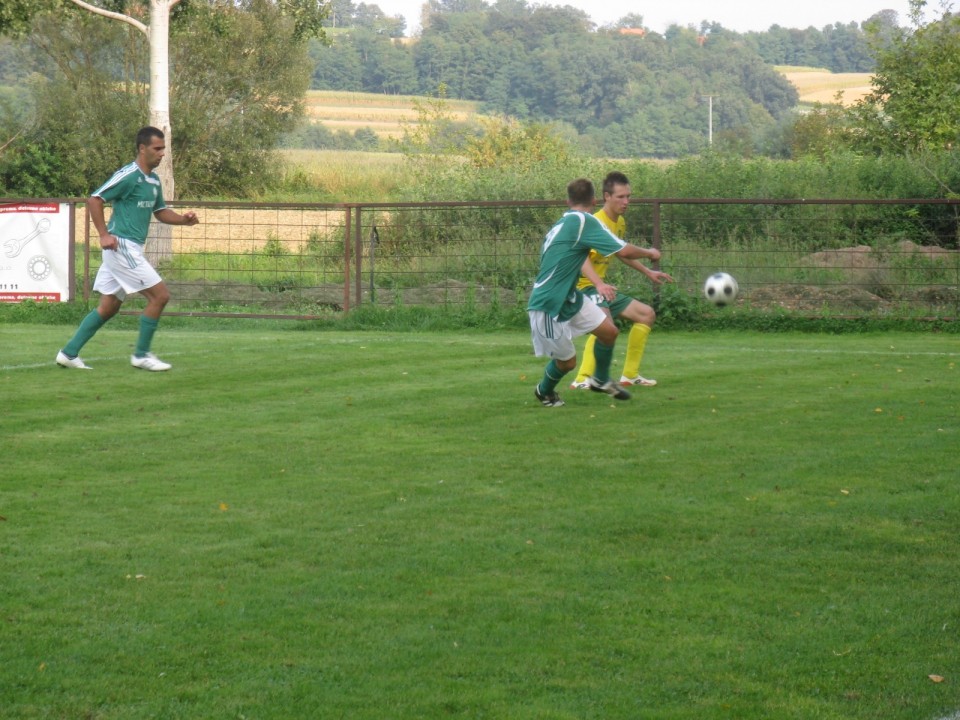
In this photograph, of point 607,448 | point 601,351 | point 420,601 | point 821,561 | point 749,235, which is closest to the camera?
point 420,601

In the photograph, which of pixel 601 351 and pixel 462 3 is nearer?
pixel 601 351

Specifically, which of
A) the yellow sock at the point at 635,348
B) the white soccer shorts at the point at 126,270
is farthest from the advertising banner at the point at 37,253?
the yellow sock at the point at 635,348

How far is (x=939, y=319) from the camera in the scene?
A: 1792cm

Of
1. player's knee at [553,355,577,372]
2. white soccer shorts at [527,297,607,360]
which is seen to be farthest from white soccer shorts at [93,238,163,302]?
player's knee at [553,355,577,372]

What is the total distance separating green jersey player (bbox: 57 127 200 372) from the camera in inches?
495

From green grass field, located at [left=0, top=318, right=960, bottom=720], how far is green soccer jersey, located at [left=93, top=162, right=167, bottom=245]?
76.7 inches

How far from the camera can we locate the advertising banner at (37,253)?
19.6 meters

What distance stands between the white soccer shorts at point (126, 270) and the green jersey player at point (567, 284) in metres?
4.16

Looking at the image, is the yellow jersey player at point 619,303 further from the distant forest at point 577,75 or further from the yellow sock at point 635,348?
the distant forest at point 577,75

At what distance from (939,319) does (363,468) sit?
39.8ft

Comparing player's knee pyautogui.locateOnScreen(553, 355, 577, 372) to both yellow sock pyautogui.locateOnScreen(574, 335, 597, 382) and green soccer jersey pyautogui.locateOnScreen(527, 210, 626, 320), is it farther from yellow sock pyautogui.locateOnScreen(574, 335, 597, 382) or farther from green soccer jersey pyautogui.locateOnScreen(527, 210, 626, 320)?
yellow sock pyautogui.locateOnScreen(574, 335, 597, 382)

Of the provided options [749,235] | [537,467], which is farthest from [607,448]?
[749,235]

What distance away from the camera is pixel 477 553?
6059 mm

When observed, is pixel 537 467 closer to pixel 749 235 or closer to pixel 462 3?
pixel 749 235
